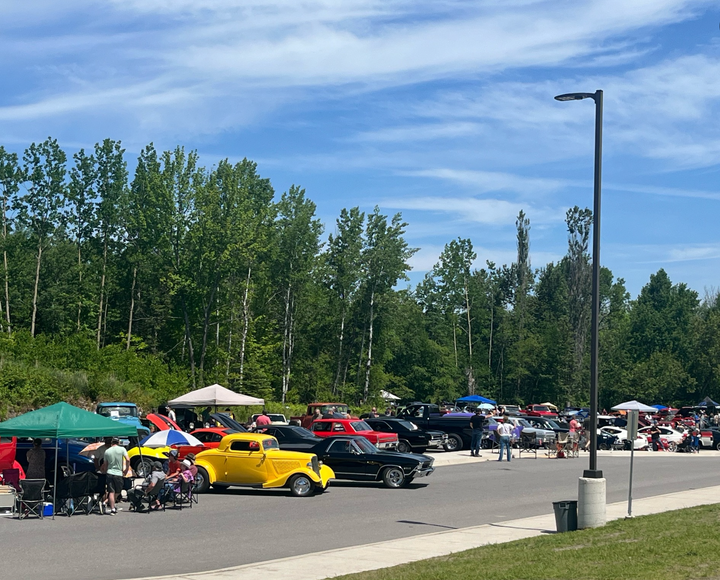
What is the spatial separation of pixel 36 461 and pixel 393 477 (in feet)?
30.9

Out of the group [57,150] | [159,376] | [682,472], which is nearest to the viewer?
[682,472]

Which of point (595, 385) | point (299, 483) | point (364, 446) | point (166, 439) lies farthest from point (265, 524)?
point (364, 446)

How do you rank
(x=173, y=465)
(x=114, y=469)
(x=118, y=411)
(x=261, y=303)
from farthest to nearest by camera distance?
1. (x=261, y=303)
2. (x=118, y=411)
3. (x=173, y=465)
4. (x=114, y=469)

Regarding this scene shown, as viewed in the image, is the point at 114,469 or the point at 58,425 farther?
the point at 114,469

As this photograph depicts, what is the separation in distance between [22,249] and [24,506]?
172 ft

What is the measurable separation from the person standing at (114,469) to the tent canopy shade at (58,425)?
0.38m

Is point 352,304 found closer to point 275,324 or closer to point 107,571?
point 275,324

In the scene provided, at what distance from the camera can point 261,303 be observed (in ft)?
242

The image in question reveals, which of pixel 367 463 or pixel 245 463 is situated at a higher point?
pixel 245 463

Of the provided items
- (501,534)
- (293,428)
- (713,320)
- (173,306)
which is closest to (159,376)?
(173,306)

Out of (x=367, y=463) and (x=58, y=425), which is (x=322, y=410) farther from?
(x=58, y=425)

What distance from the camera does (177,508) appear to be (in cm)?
1973

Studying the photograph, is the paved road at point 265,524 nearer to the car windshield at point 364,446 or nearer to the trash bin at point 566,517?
the car windshield at point 364,446

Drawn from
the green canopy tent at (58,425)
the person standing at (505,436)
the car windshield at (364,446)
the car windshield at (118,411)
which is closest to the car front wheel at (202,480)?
the green canopy tent at (58,425)
